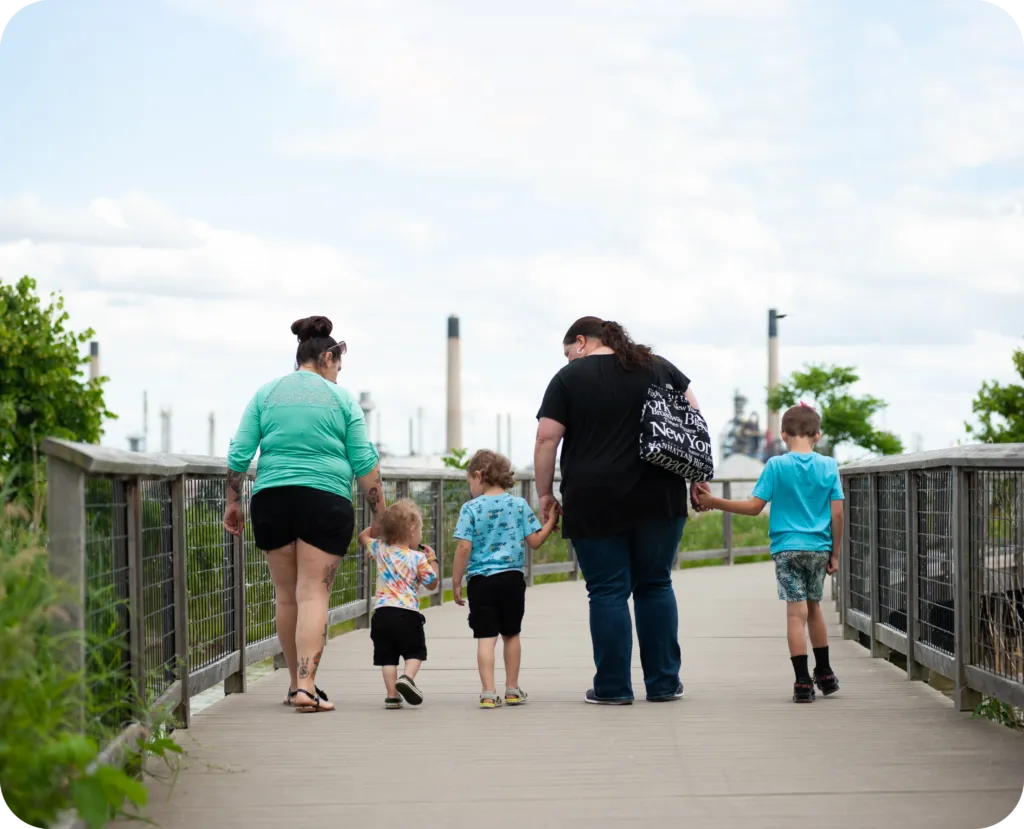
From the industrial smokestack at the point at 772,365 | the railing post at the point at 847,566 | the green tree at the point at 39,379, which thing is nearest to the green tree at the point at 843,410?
the industrial smokestack at the point at 772,365

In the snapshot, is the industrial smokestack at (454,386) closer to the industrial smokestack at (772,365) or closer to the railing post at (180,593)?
the industrial smokestack at (772,365)

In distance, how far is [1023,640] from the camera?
20.9 ft

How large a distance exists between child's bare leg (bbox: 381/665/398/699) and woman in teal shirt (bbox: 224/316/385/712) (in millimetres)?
310

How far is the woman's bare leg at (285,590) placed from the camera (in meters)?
7.29

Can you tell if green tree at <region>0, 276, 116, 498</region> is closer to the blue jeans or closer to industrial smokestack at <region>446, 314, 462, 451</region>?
industrial smokestack at <region>446, 314, 462, 451</region>

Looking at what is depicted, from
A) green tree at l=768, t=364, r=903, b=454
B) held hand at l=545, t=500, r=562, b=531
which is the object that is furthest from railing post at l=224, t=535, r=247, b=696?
green tree at l=768, t=364, r=903, b=454

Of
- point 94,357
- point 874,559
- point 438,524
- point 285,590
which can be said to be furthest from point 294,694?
point 94,357

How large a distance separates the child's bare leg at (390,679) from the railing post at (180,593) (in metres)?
1.11

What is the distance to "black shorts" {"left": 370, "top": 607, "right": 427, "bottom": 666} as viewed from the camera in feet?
25.0

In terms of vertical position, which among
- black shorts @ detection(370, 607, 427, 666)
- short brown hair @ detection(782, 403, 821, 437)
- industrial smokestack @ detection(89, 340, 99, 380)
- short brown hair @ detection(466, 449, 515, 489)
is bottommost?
black shorts @ detection(370, 607, 427, 666)

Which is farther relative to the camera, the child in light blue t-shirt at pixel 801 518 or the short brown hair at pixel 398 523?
the short brown hair at pixel 398 523

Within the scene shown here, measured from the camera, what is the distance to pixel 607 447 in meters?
7.53

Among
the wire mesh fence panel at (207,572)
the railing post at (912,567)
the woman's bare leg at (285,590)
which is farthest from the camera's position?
the railing post at (912,567)

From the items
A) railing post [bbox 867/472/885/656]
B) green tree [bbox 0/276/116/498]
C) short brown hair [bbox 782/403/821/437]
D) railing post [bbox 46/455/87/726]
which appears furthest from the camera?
green tree [bbox 0/276/116/498]
